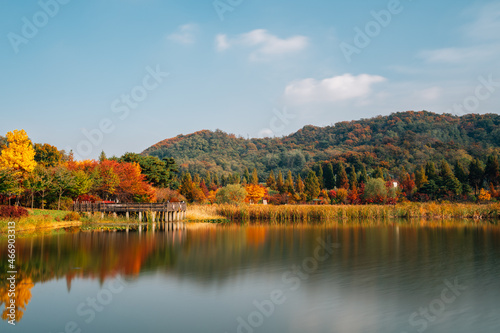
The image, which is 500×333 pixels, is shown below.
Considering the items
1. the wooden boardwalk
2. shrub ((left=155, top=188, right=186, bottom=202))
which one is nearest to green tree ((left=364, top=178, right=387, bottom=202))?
shrub ((left=155, top=188, right=186, bottom=202))

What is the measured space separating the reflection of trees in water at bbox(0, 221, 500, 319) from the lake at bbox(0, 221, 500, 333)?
0.20 ft

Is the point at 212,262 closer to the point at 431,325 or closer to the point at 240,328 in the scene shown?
the point at 240,328

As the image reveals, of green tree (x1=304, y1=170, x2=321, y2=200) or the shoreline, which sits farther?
green tree (x1=304, y1=170, x2=321, y2=200)

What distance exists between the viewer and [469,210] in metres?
36.4

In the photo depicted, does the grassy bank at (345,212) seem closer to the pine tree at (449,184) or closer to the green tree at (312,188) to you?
the pine tree at (449,184)

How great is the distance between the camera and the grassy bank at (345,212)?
36.2 meters

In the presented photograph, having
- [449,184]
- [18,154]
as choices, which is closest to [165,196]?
[18,154]

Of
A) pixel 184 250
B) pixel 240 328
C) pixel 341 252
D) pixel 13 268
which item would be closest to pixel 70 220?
pixel 184 250

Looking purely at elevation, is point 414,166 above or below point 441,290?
above

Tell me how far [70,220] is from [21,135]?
9.19m

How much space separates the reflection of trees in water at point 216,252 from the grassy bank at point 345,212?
1062cm

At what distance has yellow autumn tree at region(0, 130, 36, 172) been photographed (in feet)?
109

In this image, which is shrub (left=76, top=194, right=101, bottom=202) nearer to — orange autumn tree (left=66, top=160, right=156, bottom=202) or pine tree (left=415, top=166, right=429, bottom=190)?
orange autumn tree (left=66, top=160, right=156, bottom=202)

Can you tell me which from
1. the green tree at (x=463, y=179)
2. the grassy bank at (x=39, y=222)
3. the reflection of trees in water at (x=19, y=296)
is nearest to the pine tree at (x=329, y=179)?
the green tree at (x=463, y=179)
